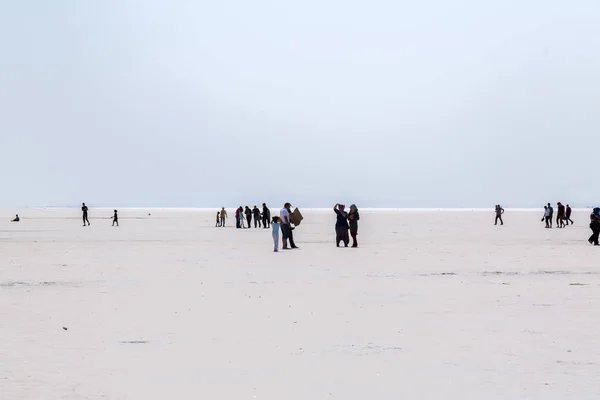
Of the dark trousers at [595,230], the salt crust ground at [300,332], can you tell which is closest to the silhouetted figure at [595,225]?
the dark trousers at [595,230]

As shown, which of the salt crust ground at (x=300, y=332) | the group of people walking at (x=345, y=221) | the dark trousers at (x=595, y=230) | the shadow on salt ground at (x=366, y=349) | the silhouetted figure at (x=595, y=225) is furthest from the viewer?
the dark trousers at (x=595, y=230)

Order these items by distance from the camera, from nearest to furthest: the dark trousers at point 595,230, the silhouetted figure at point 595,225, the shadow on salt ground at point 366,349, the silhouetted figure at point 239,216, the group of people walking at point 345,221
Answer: the shadow on salt ground at point 366,349 < the group of people walking at point 345,221 < the silhouetted figure at point 595,225 < the dark trousers at point 595,230 < the silhouetted figure at point 239,216

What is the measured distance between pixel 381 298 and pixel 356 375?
7.14 m

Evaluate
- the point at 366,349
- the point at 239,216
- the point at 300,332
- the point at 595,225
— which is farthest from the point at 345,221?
the point at 239,216

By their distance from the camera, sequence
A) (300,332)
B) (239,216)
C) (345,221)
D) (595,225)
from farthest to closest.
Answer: (239,216)
(595,225)
(345,221)
(300,332)

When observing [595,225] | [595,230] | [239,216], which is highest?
[239,216]

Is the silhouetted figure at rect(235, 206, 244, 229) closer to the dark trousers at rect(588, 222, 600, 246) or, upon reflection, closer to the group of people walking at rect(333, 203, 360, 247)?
the group of people walking at rect(333, 203, 360, 247)

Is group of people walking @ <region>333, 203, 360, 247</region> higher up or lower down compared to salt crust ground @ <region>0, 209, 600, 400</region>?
higher up

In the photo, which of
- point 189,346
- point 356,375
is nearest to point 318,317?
point 189,346

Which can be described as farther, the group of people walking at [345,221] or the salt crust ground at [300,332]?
the group of people walking at [345,221]

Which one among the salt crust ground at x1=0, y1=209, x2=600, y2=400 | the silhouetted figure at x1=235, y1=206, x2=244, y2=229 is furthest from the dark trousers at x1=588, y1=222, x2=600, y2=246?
the silhouetted figure at x1=235, y1=206, x2=244, y2=229

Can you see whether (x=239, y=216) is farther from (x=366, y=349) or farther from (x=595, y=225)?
(x=366, y=349)

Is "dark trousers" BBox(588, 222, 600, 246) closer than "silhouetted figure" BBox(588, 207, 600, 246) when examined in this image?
No

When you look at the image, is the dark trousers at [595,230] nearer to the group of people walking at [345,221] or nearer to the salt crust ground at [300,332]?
the group of people walking at [345,221]
